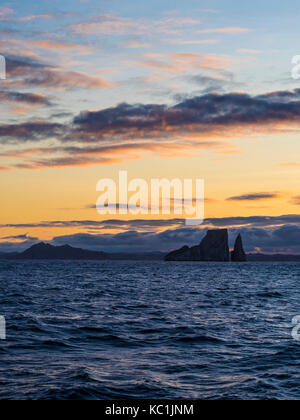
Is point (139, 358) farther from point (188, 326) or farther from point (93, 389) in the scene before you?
point (188, 326)

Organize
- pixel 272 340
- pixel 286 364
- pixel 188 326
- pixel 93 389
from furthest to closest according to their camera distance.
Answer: pixel 188 326
pixel 272 340
pixel 286 364
pixel 93 389

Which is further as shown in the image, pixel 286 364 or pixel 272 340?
pixel 272 340

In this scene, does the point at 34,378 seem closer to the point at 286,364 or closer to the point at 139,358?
the point at 139,358

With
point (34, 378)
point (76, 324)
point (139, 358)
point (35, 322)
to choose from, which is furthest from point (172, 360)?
point (35, 322)

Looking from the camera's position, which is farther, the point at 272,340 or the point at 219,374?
the point at 272,340

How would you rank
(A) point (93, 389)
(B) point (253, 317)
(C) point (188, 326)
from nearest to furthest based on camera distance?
(A) point (93, 389), (C) point (188, 326), (B) point (253, 317)

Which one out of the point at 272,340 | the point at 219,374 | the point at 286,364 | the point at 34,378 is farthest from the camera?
the point at 272,340

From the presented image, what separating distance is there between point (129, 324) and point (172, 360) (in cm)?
1104

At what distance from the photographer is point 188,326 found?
30.3m

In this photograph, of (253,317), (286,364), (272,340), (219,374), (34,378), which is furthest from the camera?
(253,317)

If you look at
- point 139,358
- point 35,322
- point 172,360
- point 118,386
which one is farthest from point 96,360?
point 35,322

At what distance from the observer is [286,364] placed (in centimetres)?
2012

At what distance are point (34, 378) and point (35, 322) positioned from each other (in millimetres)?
15299

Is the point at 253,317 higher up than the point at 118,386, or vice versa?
the point at 118,386
